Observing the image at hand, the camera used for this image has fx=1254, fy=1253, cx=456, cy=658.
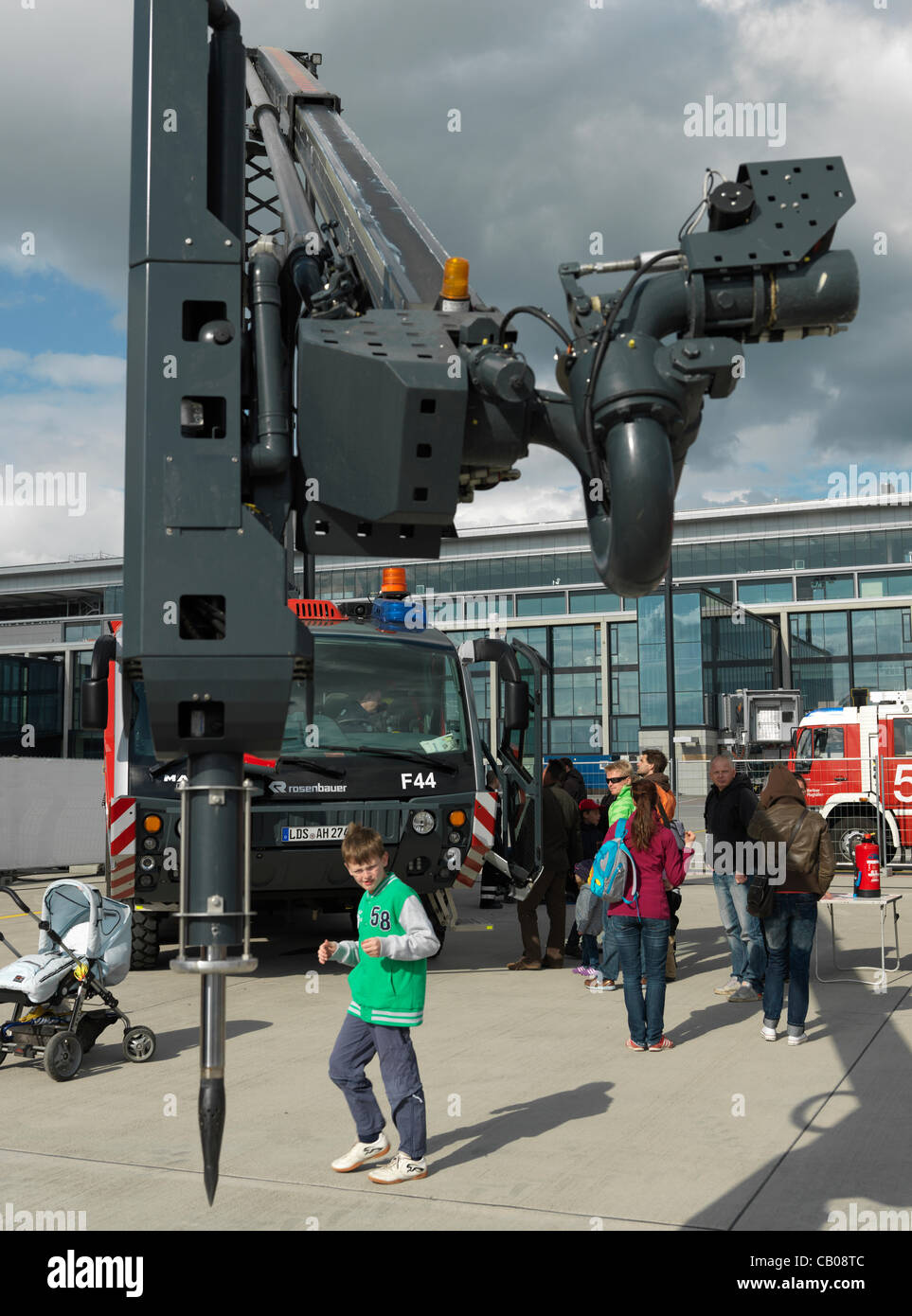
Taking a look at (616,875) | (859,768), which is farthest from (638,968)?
(859,768)

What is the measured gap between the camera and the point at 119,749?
1023 cm

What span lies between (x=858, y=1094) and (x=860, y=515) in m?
77.8

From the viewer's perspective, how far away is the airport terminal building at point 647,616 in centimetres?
5881

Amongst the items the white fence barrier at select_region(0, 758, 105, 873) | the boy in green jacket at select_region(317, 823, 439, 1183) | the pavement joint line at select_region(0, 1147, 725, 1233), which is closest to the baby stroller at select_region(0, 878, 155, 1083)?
the pavement joint line at select_region(0, 1147, 725, 1233)

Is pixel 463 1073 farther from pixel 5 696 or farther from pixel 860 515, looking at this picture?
pixel 860 515

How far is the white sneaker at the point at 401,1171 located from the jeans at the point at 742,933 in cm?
463

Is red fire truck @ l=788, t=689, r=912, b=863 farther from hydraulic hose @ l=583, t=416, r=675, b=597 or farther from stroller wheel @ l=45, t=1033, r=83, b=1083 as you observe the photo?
hydraulic hose @ l=583, t=416, r=675, b=597

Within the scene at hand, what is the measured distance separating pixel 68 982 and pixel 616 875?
3.44 m

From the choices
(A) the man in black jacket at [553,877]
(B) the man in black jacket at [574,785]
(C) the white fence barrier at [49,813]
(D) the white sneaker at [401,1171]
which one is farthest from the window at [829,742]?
(D) the white sneaker at [401,1171]

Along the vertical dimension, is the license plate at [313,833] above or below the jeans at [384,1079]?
above

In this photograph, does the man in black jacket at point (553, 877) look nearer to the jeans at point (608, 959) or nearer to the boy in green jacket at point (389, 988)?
the jeans at point (608, 959)

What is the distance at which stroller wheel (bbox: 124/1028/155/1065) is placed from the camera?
768 cm

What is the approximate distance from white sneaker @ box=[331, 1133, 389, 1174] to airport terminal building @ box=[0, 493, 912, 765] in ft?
149
